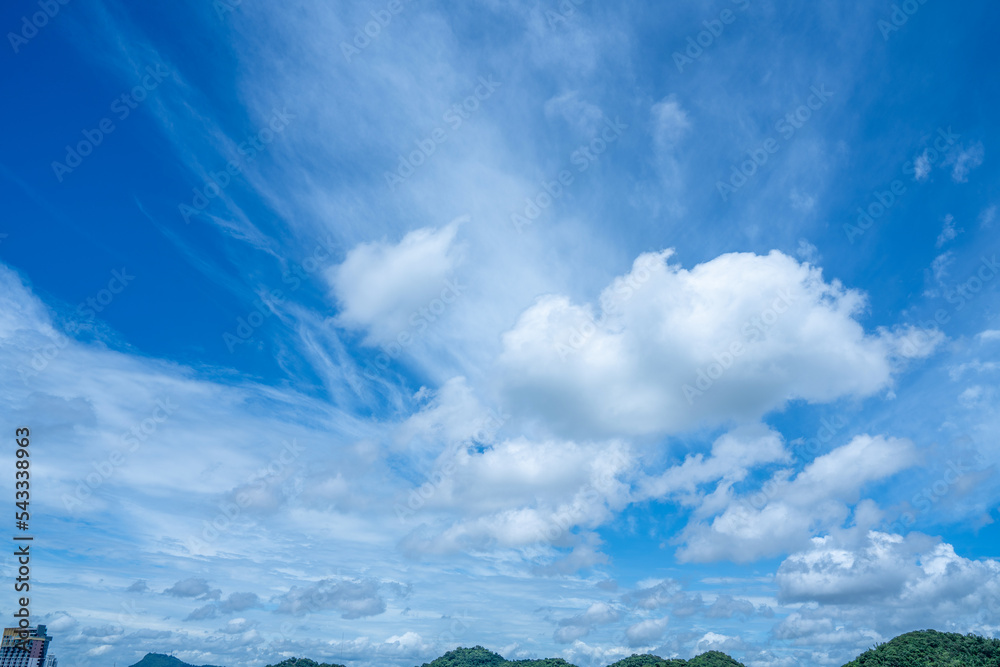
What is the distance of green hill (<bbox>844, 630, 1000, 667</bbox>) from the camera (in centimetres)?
10994

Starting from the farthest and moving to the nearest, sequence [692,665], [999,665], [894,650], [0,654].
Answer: [0,654] → [692,665] → [894,650] → [999,665]

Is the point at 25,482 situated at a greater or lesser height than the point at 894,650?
greater

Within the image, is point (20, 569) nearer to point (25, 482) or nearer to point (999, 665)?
point (25, 482)

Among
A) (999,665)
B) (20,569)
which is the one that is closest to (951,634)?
(999,665)

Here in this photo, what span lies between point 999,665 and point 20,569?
152m

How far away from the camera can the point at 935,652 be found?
374 ft

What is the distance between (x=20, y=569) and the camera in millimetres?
53250

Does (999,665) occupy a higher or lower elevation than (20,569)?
lower

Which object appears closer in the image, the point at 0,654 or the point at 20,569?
the point at 20,569

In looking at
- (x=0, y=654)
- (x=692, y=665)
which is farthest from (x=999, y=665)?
(x=0, y=654)

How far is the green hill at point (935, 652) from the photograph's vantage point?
361ft

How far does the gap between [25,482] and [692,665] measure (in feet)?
568

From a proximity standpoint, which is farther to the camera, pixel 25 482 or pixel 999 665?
pixel 999 665

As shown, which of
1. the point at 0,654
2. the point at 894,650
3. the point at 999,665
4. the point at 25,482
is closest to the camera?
the point at 25,482
